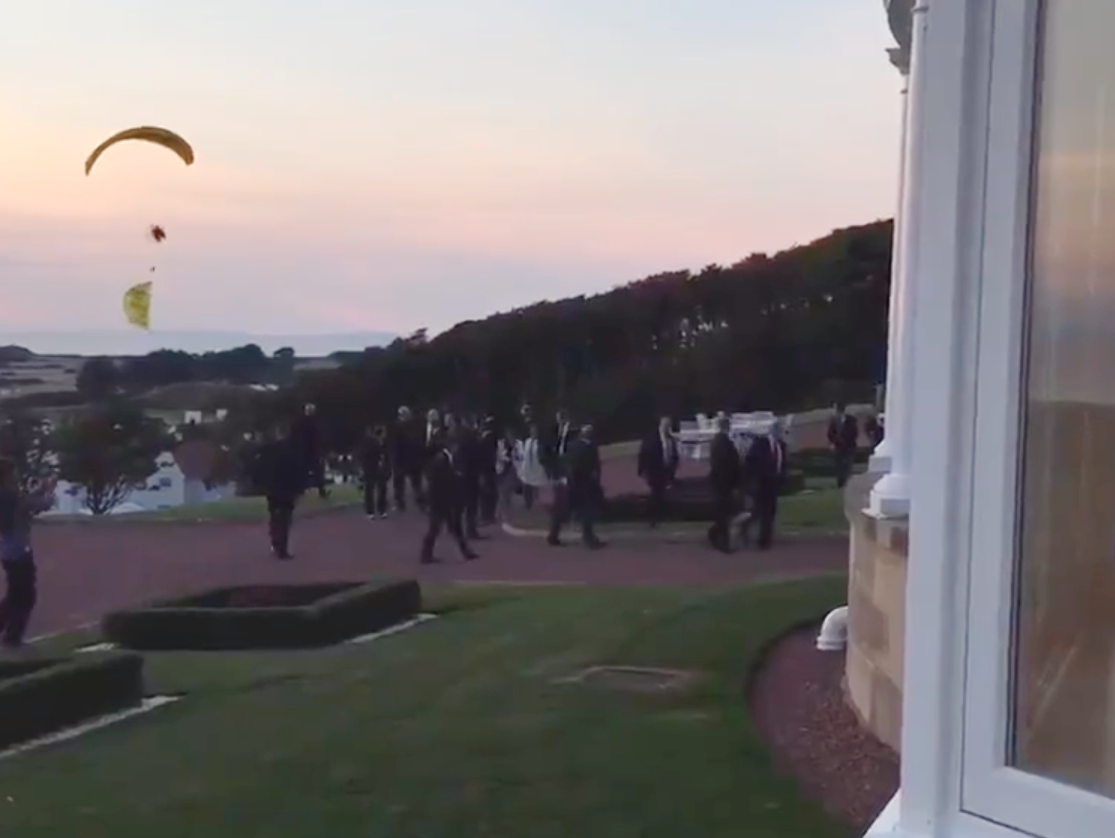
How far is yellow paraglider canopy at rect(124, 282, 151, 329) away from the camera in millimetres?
12680

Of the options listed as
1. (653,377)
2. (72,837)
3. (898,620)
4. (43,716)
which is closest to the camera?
(72,837)

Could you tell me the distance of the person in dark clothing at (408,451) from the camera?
79.8 feet

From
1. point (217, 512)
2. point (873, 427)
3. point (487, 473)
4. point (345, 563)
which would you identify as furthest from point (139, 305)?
point (873, 427)

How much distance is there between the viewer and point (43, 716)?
31.8 feet

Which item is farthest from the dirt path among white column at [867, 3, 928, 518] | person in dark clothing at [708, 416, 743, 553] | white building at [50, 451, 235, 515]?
white building at [50, 451, 235, 515]

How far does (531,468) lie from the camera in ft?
89.6

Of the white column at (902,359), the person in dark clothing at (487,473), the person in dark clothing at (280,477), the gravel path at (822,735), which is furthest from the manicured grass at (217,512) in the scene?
the white column at (902,359)

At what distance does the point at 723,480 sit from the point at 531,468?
755cm

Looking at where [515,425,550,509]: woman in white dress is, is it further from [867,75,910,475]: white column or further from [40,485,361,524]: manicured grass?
Result: [867,75,910,475]: white column

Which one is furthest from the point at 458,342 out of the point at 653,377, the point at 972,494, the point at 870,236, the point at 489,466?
the point at 972,494

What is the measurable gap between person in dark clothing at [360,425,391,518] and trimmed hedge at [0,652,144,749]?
15420 millimetres

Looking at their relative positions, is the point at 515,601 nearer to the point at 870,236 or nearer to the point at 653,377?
the point at 653,377

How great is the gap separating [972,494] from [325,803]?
5.34 meters

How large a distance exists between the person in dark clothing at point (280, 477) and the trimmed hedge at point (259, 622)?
4.90m
